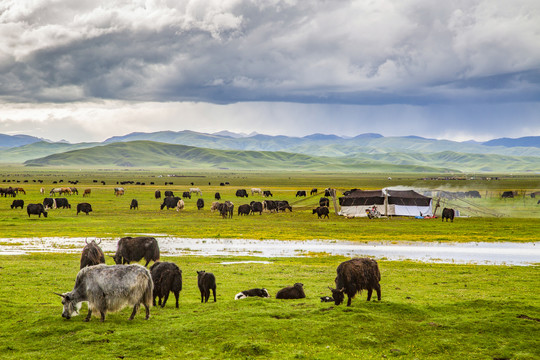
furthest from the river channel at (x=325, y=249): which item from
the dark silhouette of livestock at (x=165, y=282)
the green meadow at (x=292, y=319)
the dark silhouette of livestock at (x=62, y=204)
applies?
the dark silhouette of livestock at (x=62, y=204)

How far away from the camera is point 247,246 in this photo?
34.9 meters

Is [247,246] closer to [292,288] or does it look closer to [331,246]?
[331,246]

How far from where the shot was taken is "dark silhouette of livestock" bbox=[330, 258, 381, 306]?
50.1 ft

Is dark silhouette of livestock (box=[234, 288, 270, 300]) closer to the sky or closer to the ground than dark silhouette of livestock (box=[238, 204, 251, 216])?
closer to the ground

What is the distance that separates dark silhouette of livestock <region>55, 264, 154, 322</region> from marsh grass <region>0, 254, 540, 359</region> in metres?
0.41

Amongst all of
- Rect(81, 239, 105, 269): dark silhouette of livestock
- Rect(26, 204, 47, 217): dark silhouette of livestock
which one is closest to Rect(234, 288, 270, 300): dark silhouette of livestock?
Rect(81, 239, 105, 269): dark silhouette of livestock

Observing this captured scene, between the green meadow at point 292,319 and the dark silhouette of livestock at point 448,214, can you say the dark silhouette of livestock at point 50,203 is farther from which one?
the dark silhouette of livestock at point 448,214

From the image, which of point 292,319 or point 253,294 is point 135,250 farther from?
point 292,319

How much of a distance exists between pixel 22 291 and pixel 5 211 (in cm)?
4819

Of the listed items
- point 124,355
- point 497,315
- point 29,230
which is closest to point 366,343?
point 497,315

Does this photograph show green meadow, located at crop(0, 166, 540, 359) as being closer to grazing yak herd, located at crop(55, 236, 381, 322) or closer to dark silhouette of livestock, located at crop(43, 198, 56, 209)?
grazing yak herd, located at crop(55, 236, 381, 322)

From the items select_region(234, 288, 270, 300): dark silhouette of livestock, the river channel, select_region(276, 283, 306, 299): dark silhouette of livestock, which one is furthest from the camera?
the river channel

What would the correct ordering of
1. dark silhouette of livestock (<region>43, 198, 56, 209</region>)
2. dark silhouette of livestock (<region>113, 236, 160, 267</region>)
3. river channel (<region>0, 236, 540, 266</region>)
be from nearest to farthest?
dark silhouette of livestock (<region>113, 236, 160, 267</region>)
river channel (<region>0, 236, 540, 266</region>)
dark silhouette of livestock (<region>43, 198, 56, 209</region>)

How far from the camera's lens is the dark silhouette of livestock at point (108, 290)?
13648 mm
